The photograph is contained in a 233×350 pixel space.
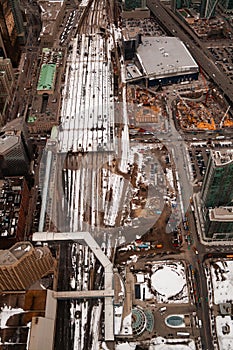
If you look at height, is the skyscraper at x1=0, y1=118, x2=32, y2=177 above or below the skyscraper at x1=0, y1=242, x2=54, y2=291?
above

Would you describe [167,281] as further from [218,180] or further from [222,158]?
[222,158]

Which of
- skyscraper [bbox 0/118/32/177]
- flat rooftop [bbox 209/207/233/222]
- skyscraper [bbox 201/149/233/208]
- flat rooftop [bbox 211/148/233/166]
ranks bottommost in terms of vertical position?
→ flat rooftop [bbox 209/207/233/222]

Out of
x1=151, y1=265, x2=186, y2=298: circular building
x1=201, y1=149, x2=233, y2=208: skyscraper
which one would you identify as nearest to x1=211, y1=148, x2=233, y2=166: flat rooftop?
x1=201, y1=149, x2=233, y2=208: skyscraper

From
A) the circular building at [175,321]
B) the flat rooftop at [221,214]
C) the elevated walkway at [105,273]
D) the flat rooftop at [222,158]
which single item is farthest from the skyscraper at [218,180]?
the elevated walkway at [105,273]

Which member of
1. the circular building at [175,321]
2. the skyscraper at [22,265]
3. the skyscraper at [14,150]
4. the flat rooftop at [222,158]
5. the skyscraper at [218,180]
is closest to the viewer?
the skyscraper at [22,265]

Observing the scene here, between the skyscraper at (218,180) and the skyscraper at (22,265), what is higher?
the skyscraper at (218,180)

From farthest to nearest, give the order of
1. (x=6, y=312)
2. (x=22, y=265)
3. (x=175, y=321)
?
(x=175, y=321), (x=22, y=265), (x=6, y=312)

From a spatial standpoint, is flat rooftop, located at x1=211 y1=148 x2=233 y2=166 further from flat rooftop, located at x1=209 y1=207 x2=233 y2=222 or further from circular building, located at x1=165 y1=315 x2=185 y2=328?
circular building, located at x1=165 y1=315 x2=185 y2=328

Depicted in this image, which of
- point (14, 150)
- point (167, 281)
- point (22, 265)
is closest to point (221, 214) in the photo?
point (167, 281)

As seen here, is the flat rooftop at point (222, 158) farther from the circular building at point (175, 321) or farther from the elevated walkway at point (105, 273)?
the circular building at point (175, 321)
